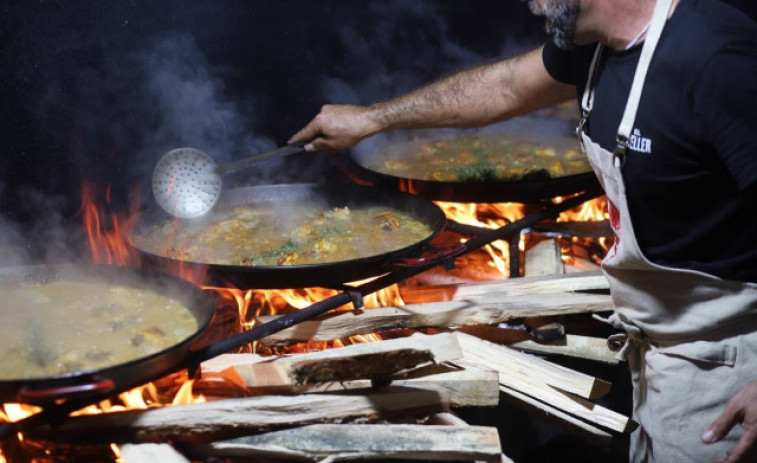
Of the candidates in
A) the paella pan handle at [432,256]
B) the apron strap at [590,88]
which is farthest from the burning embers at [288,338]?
the apron strap at [590,88]

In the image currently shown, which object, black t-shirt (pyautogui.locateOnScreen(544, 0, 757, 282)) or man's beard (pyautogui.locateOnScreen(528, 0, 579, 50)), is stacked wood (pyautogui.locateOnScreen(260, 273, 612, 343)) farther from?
man's beard (pyautogui.locateOnScreen(528, 0, 579, 50))

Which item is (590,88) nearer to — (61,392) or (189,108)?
(61,392)

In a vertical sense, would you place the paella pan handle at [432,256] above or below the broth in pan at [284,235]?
below

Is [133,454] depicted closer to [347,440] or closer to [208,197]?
[347,440]

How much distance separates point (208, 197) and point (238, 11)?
162 cm

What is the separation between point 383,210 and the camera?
4234 mm

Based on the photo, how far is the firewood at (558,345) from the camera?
3768 mm

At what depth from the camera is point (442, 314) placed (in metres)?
3.51

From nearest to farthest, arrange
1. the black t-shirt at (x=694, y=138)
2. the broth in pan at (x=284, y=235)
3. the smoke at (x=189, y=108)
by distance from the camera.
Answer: the black t-shirt at (x=694, y=138), the broth in pan at (x=284, y=235), the smoke at (x=189, y=108)

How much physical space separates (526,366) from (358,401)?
0.99 meters

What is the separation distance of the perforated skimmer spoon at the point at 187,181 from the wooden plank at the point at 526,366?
134cm

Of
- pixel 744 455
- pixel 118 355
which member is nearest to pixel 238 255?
pixel 118 355

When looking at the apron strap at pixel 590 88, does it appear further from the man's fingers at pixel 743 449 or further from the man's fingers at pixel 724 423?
the man's fingers at pixel 743 449

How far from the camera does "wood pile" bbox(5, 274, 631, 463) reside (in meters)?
2.62
